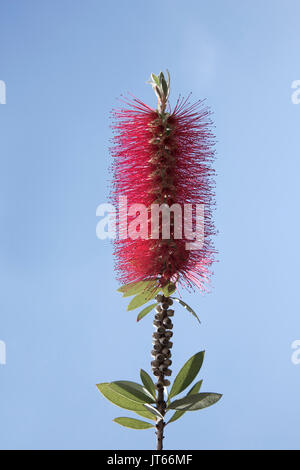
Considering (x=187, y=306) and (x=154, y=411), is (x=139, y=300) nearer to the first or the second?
(x=187, y=306)

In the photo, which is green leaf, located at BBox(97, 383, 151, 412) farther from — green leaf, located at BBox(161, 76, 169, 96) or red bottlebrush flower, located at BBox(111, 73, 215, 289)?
green leaf, located at BBox(161, 76, 169, 96)

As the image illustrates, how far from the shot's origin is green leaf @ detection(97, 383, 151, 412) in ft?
6.66

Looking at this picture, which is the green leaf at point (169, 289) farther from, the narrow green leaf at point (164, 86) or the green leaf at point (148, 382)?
the narrow green leaf at point (164, 86)

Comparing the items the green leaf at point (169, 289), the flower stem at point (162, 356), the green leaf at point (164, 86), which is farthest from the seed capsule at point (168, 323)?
the green leaf at point (164, 86)

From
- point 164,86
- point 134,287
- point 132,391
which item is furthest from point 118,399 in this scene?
point 164,86

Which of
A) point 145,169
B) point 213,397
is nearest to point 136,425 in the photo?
point 213,397

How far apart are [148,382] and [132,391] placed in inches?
3.9

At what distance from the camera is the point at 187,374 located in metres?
2.14

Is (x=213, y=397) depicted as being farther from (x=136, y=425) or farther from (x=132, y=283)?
(x=132, y=283)

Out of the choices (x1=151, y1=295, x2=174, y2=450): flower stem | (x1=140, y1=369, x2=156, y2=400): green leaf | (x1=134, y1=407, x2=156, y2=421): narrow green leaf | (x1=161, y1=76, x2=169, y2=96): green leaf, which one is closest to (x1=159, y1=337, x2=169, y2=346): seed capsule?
(x1=151, y1=295, x2=174, y2=450): flower stem

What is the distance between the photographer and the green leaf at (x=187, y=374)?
2123mm

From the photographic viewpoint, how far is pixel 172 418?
6.70 feet

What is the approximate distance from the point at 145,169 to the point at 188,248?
414 millimetres
